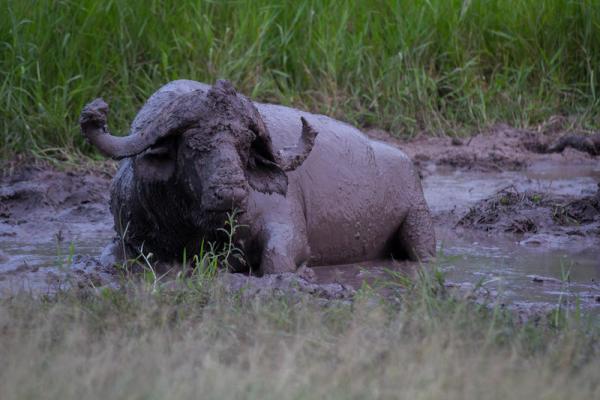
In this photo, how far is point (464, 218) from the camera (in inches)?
300

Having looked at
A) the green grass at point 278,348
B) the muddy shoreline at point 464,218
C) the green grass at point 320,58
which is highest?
the green grass at point 278,348

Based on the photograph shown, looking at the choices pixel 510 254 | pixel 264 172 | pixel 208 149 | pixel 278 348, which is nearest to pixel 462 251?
pixel 510 254

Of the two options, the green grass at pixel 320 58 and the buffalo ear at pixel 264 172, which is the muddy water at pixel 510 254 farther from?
the green grass at pixel 320 58

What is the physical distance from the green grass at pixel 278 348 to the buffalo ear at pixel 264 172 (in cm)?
82

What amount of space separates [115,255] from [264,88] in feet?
12.7

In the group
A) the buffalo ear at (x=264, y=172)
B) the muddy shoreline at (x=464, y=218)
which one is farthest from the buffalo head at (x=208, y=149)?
the muddy shoreline at (x=464, y=218)

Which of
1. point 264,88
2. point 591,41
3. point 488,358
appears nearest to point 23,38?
point 264,88

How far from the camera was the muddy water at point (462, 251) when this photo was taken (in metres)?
5.42

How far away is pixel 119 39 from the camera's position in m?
9.01

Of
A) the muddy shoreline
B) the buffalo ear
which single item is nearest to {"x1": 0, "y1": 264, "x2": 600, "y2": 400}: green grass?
the muddy shoreline

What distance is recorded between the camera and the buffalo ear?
536 cm

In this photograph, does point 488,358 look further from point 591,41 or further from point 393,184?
point 591,41

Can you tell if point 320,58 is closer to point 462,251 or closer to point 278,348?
point 462,251

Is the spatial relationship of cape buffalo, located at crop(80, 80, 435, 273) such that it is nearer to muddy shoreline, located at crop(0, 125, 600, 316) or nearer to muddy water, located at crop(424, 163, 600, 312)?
muddy shoreline, located at crop(0, 125, 600, 316)
